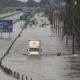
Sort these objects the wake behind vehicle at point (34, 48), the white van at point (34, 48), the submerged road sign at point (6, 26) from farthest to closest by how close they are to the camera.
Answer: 1. the submerged road sign at point (6, 26)
2. the white van at point (34, 48)
3. the wake behind vehicle at point (34, 48)

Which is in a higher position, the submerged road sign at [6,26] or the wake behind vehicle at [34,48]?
the submerged road sign at [6,26]

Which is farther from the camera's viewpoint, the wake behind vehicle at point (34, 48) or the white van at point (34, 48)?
the white van at point (34, 48)

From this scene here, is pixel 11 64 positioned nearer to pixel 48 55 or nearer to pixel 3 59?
pixel 3 59

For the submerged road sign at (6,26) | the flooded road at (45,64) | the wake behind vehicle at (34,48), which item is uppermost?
the submerged road sign at (6,26)

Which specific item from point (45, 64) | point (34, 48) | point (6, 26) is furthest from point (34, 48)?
point (6, 26)

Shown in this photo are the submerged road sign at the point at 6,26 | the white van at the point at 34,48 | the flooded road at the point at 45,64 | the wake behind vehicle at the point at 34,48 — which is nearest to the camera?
the flooded road at the point at 45,64

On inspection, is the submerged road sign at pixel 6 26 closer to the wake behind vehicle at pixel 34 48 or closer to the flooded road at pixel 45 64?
the flooded road at pixel 45 64

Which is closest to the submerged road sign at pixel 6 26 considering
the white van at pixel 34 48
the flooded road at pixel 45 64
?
the flooded road at pixel 45 64

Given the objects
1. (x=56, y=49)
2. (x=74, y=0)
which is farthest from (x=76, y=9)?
(x=56, y=49)

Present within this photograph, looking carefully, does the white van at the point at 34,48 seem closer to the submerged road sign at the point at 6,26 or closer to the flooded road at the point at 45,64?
the flooded road at the point at 45,64

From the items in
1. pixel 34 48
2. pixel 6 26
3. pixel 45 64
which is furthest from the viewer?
pixel 6 26

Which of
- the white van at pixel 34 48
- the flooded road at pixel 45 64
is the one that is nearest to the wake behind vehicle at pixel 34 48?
the white van at pixel 34 48

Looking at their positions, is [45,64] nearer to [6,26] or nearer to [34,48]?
[34,48]

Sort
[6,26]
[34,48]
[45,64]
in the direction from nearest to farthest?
[45,64] < [34,48] < [6,26]
